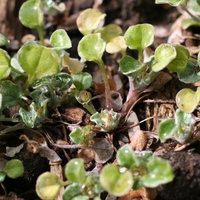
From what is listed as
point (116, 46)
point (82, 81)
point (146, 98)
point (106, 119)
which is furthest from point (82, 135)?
point (116, 46)

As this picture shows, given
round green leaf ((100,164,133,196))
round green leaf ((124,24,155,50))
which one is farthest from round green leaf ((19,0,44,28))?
round green leaf ((100,164,133,196))

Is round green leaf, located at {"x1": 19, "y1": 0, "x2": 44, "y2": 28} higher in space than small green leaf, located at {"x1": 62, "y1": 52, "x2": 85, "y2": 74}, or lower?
higher

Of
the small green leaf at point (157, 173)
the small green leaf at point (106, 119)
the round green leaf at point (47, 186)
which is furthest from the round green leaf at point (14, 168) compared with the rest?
the small green leaf at point (157, 173)

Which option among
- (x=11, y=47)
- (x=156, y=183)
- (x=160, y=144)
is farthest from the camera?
(x=11, y=47)

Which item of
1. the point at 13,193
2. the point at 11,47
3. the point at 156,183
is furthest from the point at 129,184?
the point at 11,47

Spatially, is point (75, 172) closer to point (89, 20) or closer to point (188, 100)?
point (188, 100)

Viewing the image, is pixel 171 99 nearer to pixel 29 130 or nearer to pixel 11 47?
pixel 29 130

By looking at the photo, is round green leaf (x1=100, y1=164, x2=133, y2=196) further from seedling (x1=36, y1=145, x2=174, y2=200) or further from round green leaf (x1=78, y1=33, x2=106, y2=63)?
round green leaf (x1=78, y1=33, x2=106, y2=63)
